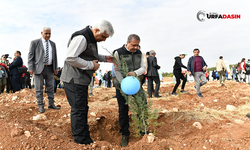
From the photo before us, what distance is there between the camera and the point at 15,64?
711cm

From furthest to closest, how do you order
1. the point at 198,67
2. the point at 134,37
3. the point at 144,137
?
the point at 198,67 → the point at 134,37 → the point at 144,137

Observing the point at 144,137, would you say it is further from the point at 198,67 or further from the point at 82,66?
the point at 198,67

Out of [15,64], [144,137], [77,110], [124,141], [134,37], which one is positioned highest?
[134,37]

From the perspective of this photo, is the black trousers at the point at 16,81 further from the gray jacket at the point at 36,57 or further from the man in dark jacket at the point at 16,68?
the gray jacket at the point at 36,57

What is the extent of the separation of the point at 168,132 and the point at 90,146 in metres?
1.78

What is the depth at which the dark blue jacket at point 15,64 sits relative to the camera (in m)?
7.04

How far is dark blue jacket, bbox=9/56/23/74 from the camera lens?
704 centimetres

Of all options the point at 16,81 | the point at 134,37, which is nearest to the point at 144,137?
the point at 134,37

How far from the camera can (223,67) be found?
11930 mm

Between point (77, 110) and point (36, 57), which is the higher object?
point (36, 57)

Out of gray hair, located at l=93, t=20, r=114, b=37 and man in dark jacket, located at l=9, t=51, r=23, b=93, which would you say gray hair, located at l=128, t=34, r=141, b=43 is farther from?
man in dark jacket, located at l=9, t=51, r=23, b=93

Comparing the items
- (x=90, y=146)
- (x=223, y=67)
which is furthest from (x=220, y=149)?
(x=223, y=67)

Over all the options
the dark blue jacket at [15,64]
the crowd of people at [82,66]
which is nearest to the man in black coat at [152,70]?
the crowd of people at [82,66]

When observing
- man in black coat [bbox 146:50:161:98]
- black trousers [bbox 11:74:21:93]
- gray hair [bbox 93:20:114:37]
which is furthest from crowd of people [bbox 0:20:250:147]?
black trousers [bbox 11:74:21:93]
